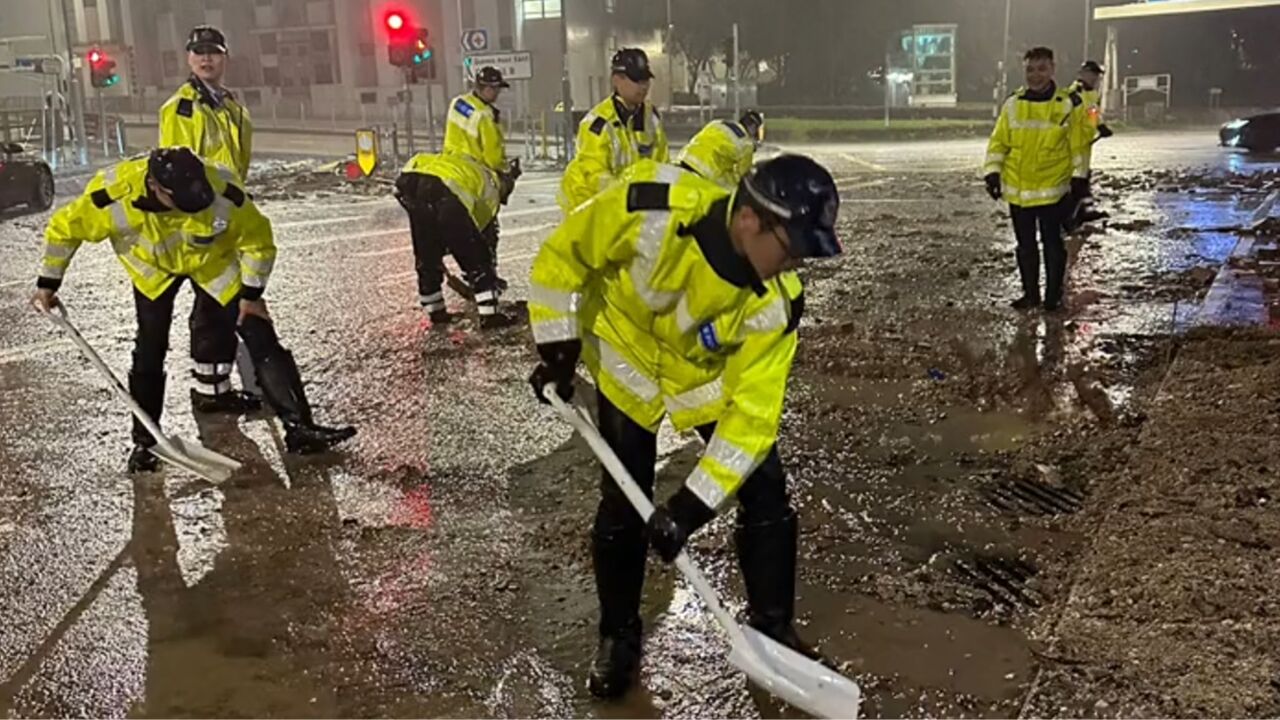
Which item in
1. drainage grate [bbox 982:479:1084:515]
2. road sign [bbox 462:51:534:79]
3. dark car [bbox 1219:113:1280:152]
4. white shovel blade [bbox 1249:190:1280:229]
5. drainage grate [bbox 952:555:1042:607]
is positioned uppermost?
road sign [bbox 462:51:534:79]

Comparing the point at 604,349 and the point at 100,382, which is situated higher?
the point at 604,349

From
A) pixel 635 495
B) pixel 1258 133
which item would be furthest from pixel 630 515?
pixel 1258 133

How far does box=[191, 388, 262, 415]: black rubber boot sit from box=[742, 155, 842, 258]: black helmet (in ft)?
14.9

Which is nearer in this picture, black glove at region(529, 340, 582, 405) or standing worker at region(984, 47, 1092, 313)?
black glove at region(529, 340, 582, 405)

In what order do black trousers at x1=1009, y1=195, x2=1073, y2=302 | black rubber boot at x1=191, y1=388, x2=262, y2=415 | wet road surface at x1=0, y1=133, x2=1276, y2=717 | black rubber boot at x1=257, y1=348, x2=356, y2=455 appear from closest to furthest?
1. wet road surface at x1=0, y1=133, x2=1276, y2=717
2. black rubber boot at x1=257, y1=348, x2=356, y2=455
3. black rubber boot at x1=191, y1=388, x2=262, y2=415
4. black trousers at x1=1009, y1=195, x2=1073, y2=302

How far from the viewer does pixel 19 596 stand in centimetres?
434

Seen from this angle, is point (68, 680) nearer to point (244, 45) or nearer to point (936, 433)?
point (936, 433)

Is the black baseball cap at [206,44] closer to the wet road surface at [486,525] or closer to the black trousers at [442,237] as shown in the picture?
the black trousers at [442,237]

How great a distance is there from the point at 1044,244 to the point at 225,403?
5.44 meters

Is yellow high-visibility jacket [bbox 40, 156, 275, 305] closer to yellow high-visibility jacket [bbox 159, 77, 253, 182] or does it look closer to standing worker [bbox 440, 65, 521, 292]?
yellow high-visibility jacket [bbox 159, 77, 253, 182]

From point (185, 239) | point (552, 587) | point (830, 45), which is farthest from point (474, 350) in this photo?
point (830, 45)

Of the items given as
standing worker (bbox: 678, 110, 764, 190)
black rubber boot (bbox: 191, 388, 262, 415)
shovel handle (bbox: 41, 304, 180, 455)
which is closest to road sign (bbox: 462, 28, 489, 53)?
standing worker (bbox: 678, 110, 764, 190)

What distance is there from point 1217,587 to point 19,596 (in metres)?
4.07

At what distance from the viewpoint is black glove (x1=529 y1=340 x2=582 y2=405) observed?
3305 mm
